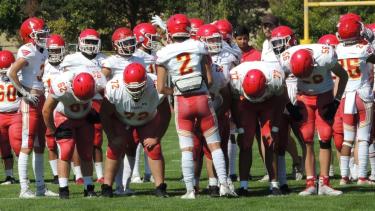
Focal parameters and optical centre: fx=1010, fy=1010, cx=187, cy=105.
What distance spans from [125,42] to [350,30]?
268 centimetres

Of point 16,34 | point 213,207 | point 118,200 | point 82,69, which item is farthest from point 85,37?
point 16,34

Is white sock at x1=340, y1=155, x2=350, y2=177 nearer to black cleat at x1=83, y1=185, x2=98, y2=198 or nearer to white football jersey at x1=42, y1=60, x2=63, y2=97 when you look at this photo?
black cleat at x1=83, y1=185, x2=98, y2=198

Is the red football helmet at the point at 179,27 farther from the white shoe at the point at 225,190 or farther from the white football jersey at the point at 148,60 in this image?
the white football jersey at the point at 148,60

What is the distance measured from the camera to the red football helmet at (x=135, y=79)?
1080 cm

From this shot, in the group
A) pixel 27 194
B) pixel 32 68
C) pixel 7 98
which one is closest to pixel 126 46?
pixel 32 68

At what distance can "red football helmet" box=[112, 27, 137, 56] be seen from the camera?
1217 centimetres

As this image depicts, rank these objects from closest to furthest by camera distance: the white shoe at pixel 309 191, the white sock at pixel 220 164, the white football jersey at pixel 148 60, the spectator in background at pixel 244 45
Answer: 1. the white sock at pixel 220 164
2. the white shoe at pixel 309 191
3. the white football jersey at pixel 148 60
4. the spectator in background at pixel 244 45

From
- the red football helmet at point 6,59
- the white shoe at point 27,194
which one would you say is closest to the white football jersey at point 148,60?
the red football helmet at point 6,59

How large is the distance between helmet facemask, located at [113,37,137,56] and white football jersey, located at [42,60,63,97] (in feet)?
2.82

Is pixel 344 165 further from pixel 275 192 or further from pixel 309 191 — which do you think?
pixel 275 192

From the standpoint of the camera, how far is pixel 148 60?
43.2 ft

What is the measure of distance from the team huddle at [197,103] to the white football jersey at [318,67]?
1 centimetres

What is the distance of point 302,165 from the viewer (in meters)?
13.8

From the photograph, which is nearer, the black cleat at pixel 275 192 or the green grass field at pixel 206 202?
the green grass field at pixel 206 202
